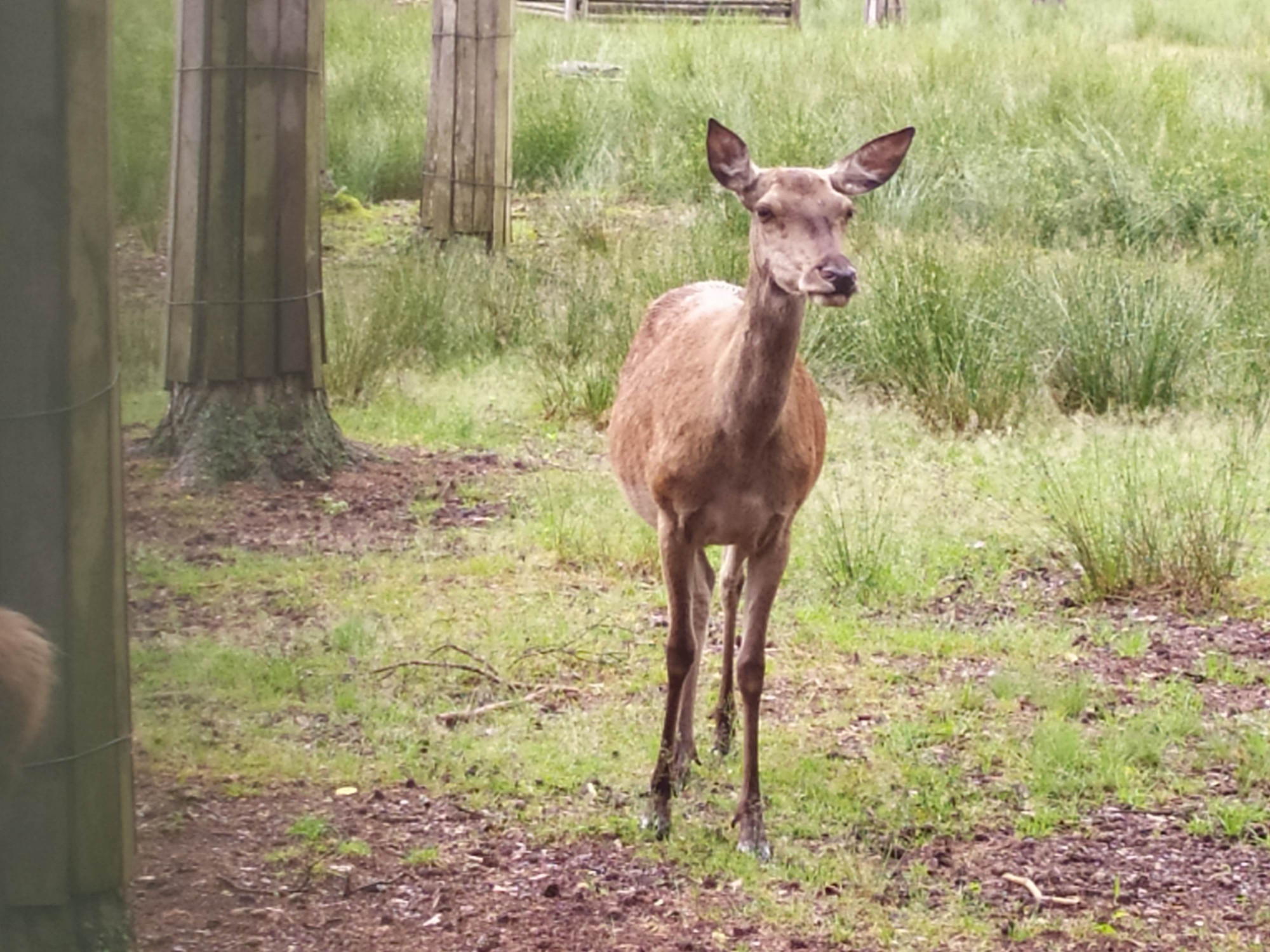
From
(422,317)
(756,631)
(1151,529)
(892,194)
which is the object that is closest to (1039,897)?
(756,631)

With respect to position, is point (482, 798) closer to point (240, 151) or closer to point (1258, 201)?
point (240, 151)

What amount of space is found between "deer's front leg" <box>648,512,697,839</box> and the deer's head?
766mm

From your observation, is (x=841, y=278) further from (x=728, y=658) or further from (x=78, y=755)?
(x=78, y=755)

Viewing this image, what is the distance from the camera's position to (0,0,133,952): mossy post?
2.24 m

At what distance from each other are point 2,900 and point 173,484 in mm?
1182

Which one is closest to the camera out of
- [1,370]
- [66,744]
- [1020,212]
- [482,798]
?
[1,370]

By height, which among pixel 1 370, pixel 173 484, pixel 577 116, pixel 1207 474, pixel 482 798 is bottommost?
pixel 482 798

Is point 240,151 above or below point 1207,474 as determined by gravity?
above

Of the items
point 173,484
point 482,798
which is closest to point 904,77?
point 482,798

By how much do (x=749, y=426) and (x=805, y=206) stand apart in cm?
58

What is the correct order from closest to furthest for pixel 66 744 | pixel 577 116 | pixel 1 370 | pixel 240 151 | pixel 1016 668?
pixel 1 370
pixel 66 744
pixel 1016 668
pixel 240 151
pixel 577 116

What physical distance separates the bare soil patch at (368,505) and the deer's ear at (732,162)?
181 centimetres

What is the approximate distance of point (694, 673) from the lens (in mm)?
5125

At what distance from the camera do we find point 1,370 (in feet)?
7.43
